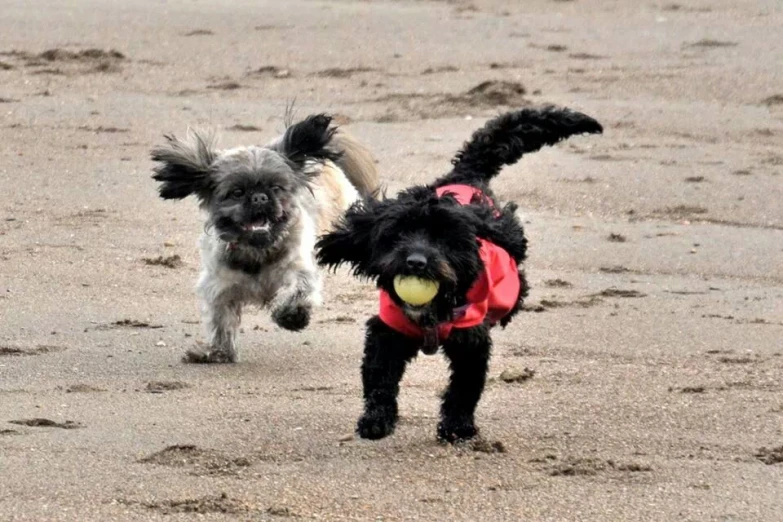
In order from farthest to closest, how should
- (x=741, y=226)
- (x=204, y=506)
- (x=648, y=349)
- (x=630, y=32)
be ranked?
(x=630, y=32) < (x=741, y=226) < (x=648, y=349) < (x=204, y=506)

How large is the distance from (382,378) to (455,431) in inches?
13.1

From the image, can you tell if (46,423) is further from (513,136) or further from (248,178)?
(513,136)

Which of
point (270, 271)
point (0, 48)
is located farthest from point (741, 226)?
point (0, 48)

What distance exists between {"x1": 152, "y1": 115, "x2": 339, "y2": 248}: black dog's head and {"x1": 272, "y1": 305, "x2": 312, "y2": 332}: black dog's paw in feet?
1.00

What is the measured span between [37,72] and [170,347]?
5604 millimetres

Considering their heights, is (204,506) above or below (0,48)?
below

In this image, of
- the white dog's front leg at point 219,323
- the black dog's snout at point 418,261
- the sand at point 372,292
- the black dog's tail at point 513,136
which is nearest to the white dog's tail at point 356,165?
the sand at point 372,292

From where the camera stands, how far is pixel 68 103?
11422 millimetres

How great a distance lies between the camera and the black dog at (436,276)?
16.5 ft

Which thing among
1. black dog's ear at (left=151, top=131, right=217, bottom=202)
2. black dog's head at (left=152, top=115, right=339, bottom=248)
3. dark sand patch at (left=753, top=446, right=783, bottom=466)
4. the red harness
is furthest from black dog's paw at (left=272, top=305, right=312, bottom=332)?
dark sand patch at (left=753, top=446, right=783, bottom=466)

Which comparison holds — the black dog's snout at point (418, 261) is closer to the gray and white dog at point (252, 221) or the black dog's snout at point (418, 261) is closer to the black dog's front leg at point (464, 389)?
the black dog's front leg at point (464, 389)

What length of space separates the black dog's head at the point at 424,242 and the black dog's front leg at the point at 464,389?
0.24 metres

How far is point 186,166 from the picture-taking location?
23.5ft

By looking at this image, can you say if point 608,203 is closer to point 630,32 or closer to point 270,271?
point 270,271
